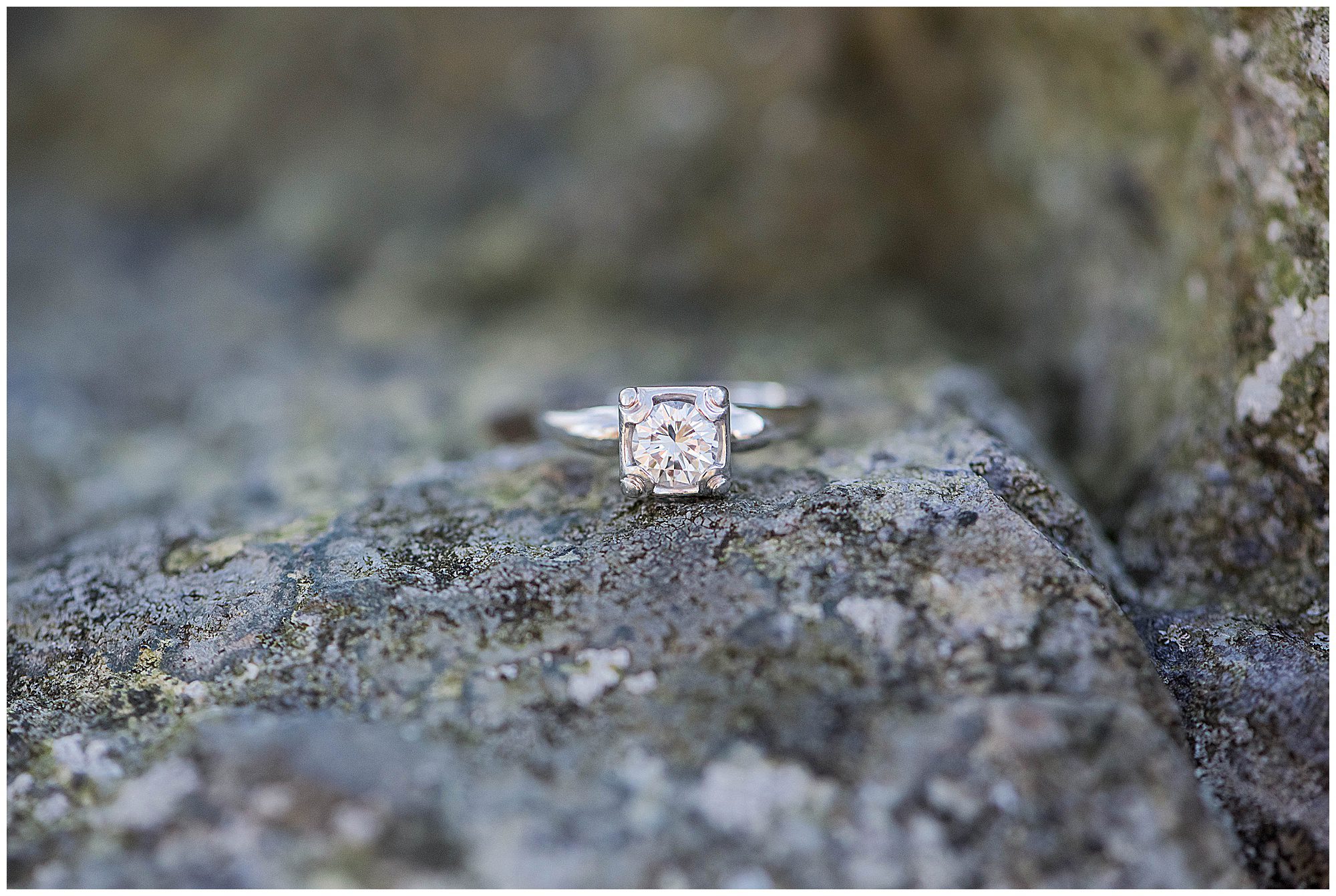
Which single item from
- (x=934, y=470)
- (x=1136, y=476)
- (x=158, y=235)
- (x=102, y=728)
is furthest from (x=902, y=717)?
(x=158, y=235)

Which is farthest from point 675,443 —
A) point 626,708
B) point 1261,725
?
point 1261,725

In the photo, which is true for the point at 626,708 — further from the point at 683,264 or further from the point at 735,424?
the point at 683,264

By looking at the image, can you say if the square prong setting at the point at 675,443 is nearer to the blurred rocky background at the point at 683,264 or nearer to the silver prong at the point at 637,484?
the silver prong at the point at 637,484

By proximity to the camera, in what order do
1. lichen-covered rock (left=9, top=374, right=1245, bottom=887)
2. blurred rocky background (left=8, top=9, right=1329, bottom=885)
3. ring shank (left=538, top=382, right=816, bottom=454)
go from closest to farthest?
lichen-covered rock (left=9, top=374, right=1245, bottom=887), blurred rocky background (left=8, top=9, right=1329, bottom=885), ring shank (left=538, top=382, right=816, bottom=454)

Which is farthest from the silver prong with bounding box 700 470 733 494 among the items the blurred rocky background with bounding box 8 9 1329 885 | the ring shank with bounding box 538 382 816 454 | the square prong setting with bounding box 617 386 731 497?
the blurred rocky background with bounding box 8 9 1329 885

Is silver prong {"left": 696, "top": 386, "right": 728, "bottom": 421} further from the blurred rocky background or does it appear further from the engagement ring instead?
the blurred rocky background

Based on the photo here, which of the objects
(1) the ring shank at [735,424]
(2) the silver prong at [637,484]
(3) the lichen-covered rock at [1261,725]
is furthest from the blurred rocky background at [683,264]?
(2) the silver prong at [637,484]
